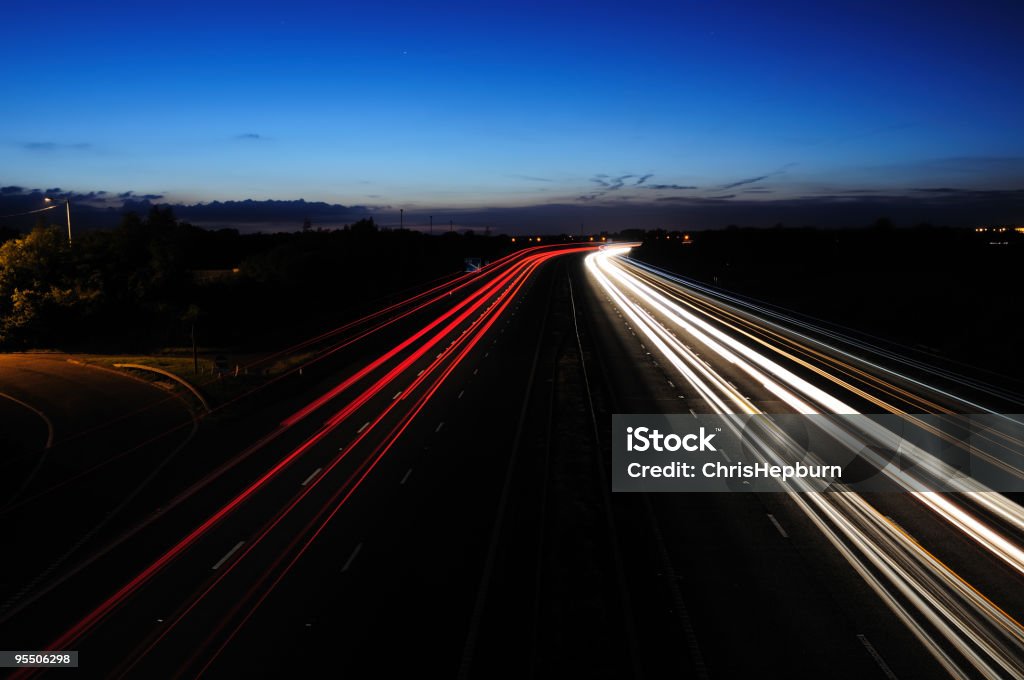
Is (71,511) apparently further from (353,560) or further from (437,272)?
(437,272)

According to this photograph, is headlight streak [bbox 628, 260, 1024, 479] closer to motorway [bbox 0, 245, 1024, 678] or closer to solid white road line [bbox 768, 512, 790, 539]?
motorway [bbox 0, 245, 1024, 678]

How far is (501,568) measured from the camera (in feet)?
44.9

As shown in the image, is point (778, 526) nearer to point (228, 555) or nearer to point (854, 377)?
point (228, 555)

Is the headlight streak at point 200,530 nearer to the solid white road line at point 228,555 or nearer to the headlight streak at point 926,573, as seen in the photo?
the solid white road line at point 228,555

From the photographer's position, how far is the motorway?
1070 centimetres

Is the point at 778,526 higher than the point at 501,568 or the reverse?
higher

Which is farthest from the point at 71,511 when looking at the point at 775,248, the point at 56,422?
the point at 775,248

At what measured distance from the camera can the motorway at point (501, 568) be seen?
10.7m

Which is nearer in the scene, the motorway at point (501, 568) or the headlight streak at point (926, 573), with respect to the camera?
the headlight streak at point (926, 573)

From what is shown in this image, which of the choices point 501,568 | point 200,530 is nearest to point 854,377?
point 501,568

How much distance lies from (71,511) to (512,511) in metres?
11.6

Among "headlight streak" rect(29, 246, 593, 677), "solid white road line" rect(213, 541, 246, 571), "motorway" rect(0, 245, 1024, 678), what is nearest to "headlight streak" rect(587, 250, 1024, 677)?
"motorway" rect(0, 245, 1024, 678)

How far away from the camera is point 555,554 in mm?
14375

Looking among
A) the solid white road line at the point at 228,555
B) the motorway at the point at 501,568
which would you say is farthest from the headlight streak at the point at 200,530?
the solid white road line at the point at 228,555
